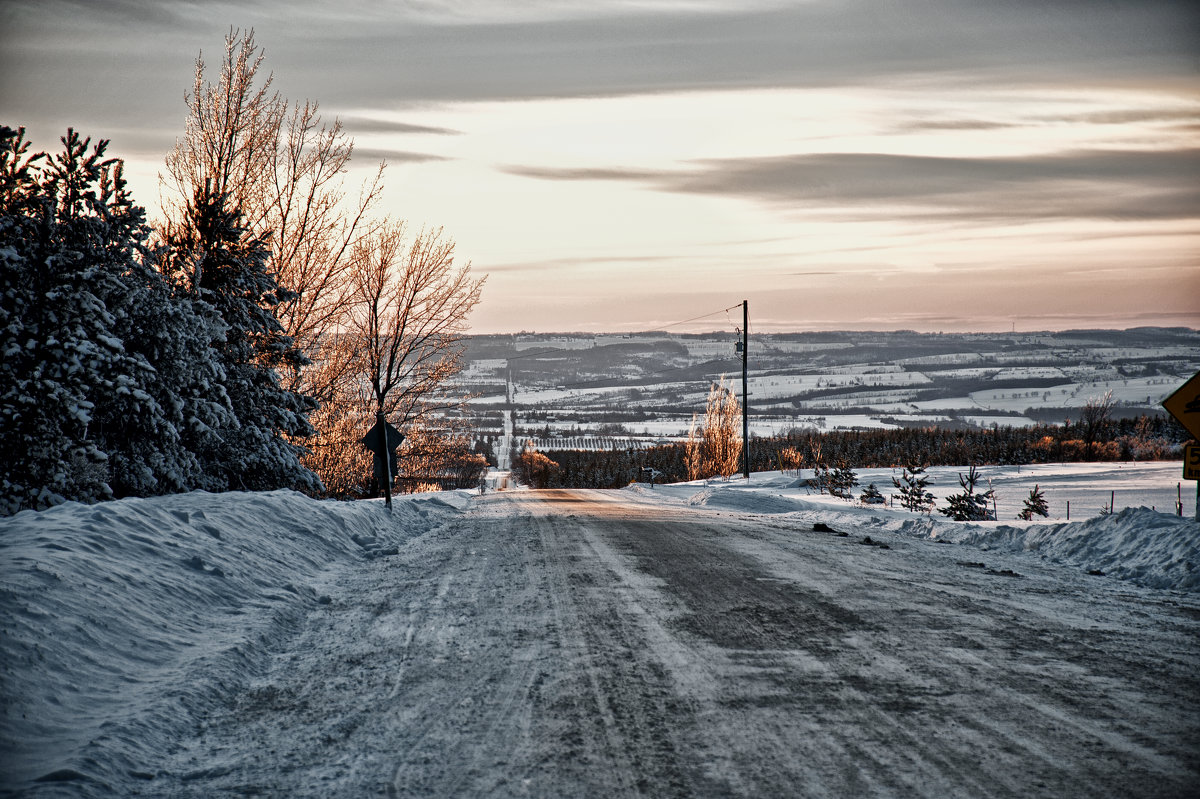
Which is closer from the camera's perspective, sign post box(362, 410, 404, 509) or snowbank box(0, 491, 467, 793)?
snowbank box(0, 491, 467, 793)

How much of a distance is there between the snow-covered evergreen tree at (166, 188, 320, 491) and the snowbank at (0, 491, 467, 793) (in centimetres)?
553

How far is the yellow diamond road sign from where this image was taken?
892cm

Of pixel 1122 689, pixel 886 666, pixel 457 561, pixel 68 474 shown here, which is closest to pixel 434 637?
pixel 886 666

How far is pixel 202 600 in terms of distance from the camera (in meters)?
6.56

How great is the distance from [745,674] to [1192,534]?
7036 mm

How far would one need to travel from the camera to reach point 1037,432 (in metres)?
60.5

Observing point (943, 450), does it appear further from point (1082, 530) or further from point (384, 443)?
point (384, 443)

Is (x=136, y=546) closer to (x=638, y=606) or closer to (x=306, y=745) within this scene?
(x=306, y=745)

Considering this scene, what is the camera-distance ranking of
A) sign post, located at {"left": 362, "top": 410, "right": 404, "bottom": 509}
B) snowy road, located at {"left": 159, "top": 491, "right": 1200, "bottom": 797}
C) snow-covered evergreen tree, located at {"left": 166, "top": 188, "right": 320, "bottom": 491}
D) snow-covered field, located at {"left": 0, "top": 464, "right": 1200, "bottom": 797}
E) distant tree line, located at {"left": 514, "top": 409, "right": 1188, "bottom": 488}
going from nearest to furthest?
snowy road, located at {"left": 159, "top": 491, "right": 1200, "bottom": 797} → snow-covered field, located at {"left": 0, "top": 464, "right": 1200, "bottom": 797} → sign post, located at {"left": 362, "top": 410, "right": 404, "bottom": 509} → snow-covered evergreen tree, located at {"left": 166, "top": 188, "right": 320, "bottom": 491} → distant tree line, located at {"left": 514, "top": 409, "right": 1188, "bottom": 488}

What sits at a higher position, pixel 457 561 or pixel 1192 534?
pixel 1192 534

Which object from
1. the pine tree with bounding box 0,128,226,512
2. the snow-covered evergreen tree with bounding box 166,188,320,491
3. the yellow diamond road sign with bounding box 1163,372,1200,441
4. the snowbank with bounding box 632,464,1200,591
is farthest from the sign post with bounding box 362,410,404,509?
the yellow diamond road sign with bounding box 1163,372,1200,441

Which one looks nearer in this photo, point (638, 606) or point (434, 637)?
point (434, 637)

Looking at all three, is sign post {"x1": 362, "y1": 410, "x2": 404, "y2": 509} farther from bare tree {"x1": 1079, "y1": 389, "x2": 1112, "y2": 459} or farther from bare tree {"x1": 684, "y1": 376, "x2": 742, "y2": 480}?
bare tree {"x1": 1079, "y1": 389, "x2": 1112, "y2": 459}

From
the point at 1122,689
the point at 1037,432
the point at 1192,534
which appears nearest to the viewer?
the point at 1122,689
